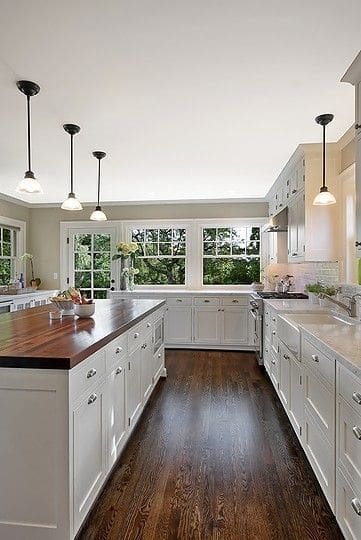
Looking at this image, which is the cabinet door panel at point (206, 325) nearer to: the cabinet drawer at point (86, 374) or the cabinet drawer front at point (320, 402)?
the cabinet drawer front at point (320, 402)

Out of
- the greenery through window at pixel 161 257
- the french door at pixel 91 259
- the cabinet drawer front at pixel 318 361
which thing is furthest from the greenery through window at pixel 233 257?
the cabinet drawer front at pixel 318 361

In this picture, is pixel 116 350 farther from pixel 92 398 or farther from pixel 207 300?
pixel 207 300

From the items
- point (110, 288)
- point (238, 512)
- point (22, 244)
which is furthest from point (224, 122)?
point (22, 244)

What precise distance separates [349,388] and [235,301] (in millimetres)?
3895

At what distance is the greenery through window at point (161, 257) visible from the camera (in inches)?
244

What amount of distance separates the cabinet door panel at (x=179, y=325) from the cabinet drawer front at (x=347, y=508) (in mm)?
3909

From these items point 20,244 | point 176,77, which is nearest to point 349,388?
point 176,77

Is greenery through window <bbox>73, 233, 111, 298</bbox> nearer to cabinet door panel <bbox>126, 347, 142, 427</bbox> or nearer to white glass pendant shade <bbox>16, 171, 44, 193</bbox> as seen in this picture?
cabinet door panel <bbox>126, 347, 142, 427</bbox>

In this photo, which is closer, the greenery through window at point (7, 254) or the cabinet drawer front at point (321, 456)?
the cabinet drawer front at point (321, 456)

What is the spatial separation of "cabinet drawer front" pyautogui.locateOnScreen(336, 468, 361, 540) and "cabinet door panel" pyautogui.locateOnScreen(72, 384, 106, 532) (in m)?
1.20

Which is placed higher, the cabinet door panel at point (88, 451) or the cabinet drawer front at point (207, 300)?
the cabinet drawer front at point (207, 300)

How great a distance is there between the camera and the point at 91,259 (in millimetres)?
6391

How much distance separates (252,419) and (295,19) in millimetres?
2826

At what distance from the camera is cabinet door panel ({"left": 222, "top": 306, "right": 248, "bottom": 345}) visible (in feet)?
17.7
